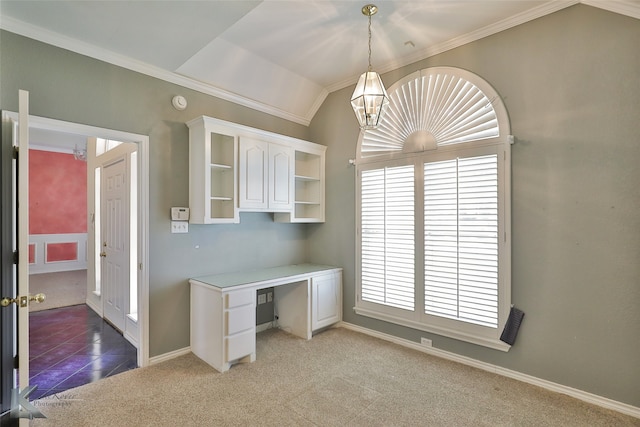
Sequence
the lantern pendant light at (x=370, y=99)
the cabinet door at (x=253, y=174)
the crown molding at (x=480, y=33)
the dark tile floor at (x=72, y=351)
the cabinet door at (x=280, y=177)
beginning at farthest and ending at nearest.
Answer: the cabinet door at (x=280, y=177) < the cabinet door at (x=253, y=174) < the dark tile floor at (x=72, y=351) < the crown molding at (x=480, y=33) < the lantern pendant light at (x=370, y=99)

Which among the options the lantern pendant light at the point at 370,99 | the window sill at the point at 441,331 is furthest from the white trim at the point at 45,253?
the lantern pendant light at the point at 370,99

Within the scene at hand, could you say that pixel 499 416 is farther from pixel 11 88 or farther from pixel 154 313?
pixel 11 88

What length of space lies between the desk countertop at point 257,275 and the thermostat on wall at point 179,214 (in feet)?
2.09

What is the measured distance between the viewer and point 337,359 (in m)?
3.13

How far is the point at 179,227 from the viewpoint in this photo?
3178 mm

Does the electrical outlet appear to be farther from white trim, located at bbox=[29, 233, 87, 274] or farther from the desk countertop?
white trim, located at bbox=[29, 233, 87, 274]

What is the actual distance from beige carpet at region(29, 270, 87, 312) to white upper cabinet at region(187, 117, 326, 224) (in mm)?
3620

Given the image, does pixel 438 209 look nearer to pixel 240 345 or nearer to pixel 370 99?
pixel 370 99

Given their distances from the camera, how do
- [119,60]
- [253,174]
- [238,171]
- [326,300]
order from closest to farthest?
[119,60] → [238,171] → [253,174] → [326,300]

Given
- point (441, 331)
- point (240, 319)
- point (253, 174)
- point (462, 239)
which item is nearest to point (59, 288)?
point (240, 319)

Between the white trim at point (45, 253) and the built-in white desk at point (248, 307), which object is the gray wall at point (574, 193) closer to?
→ the built-in white desk at point (248, 307)

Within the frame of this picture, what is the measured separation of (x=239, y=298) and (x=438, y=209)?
7.00 feet

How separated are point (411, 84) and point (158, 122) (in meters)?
2.65

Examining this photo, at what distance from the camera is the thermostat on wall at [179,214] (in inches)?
122
